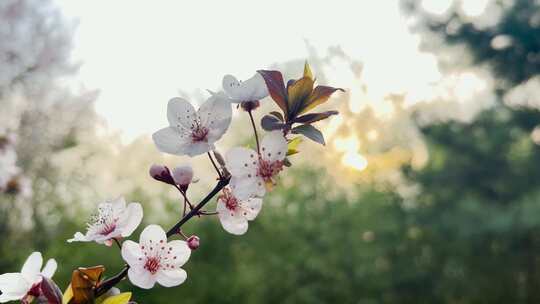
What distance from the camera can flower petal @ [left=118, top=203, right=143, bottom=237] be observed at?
0.60 metres

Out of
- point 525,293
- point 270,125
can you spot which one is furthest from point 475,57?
point 270,125

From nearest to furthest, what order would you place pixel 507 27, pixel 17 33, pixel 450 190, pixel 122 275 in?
1. pixel 122 275
2. pixel 17 33
3. pixel 507 27
4. pixel 450 190

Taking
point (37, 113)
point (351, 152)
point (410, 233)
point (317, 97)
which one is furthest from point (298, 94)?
point (410, 233)

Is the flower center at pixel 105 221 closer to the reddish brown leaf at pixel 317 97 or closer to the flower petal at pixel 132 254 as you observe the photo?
the flower petal at pixel 132 254

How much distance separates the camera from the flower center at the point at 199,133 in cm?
60

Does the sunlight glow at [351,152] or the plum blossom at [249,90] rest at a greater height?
the sunlight glow at [351,152]

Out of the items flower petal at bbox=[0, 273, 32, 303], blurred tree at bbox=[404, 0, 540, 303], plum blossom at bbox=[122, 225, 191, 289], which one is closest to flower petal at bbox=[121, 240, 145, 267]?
plum blossom at bbox=[122, 225, 191, 289]

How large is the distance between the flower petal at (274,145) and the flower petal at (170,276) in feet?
0.45

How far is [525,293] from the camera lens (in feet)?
22.6

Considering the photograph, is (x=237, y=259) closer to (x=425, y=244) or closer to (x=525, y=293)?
(x=425, y=244)

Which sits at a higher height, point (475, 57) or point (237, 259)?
point (475, 57)

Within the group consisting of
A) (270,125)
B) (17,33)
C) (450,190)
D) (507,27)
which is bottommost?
(270,125)

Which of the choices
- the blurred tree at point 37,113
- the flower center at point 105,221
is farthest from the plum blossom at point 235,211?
the blurred tree at point 37,113

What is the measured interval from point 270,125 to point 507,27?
6.37 meters
